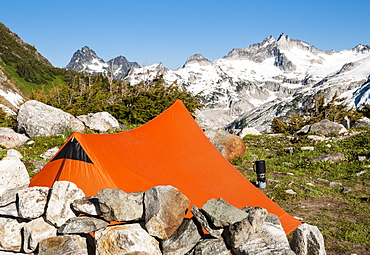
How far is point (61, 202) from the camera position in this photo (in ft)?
18.2

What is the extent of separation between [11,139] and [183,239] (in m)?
15.4

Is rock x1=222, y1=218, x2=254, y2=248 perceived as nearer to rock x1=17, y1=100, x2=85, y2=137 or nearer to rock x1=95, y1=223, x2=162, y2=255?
rock x1=95, y1=223, x2=162, y2=255

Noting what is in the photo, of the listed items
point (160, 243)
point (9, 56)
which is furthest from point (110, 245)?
point (9, 56)

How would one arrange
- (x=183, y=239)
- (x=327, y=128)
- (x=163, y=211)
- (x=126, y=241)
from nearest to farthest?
(x=126, y=241) < (x=163, y=211) < (x=183, y=239) < (x=327, y=128)

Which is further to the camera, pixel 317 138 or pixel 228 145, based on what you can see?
pixel 317 138

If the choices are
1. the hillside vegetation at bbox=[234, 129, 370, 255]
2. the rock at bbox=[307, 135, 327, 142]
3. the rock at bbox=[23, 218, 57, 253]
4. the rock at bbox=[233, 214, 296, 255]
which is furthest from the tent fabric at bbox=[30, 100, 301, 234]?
the rock at bbox=[307, 135, 327, 142]

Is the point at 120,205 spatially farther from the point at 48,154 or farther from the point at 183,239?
the point at 48,154

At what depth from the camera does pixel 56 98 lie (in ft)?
81.8

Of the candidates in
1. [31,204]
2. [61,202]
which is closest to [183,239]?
[61,202]

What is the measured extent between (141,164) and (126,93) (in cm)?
2388

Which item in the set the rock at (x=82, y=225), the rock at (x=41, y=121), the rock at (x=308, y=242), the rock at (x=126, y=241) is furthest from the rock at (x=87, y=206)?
the rock at (x=41, y=121)

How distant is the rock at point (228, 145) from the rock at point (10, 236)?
1353cm

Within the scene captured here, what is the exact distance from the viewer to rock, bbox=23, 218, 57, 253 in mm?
5438

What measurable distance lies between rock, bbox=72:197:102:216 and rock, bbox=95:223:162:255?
36 cm
